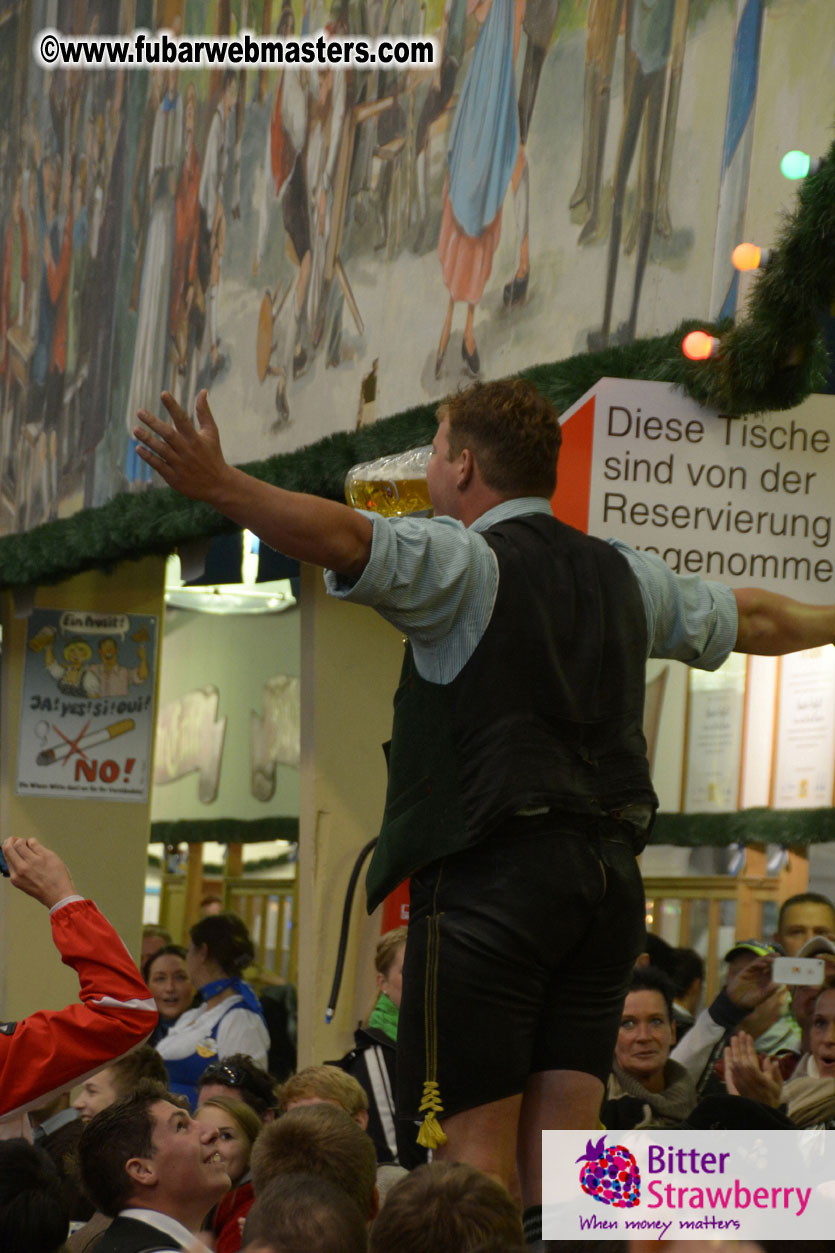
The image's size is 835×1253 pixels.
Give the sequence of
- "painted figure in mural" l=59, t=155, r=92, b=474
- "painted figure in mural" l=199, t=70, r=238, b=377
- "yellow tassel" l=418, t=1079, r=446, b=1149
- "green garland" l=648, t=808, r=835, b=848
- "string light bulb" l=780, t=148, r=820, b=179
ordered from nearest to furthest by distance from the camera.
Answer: "yellow tassel" l=418, t=1079, r=446, b=1149, "string light bulb" l=780, t=148, r=820, b=179, "green garland" l=648, t=808, r=835, b=848, "painted figure in mural" l=199, t=70, r=238, b=377, "painted figure in mural" l=59, t=155, r=92, b=474

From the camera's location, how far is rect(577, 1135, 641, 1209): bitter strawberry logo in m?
3.16

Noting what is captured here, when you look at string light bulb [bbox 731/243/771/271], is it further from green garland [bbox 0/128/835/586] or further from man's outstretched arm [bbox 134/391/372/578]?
man's outstretched arm [bbox 134/391/372/578]

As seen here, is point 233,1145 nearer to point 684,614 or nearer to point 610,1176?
point 610,1176

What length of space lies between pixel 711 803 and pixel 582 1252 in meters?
8.65

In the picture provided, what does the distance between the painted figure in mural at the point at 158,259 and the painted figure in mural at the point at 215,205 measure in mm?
567

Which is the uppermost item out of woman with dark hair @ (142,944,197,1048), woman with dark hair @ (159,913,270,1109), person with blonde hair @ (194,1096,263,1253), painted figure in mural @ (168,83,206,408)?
painted figure in mural @ (168,83,206,408)

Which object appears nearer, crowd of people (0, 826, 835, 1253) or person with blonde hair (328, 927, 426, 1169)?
crowd of people (0, 826, 835, 1253)

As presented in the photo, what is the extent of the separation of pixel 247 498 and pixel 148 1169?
1.96 metres

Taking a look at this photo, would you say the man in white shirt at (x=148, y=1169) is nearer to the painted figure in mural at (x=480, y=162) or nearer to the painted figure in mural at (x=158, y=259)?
the painted figure in mural at (x=480, y=162)

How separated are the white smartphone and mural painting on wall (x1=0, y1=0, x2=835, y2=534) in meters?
2.20

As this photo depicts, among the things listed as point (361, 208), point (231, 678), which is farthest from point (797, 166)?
point (231, 678)

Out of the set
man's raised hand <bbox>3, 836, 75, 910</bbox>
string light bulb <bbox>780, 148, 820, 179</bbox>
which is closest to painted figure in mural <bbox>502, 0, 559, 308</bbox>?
string light bulb <bbox>780, 148, 820, 179</bbox>

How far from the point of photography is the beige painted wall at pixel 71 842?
11.8 m

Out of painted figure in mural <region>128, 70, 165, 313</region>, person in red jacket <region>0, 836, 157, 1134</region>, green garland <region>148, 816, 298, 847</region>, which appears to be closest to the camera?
person in red jacket <region>0, 836, 157, 1134</region>
